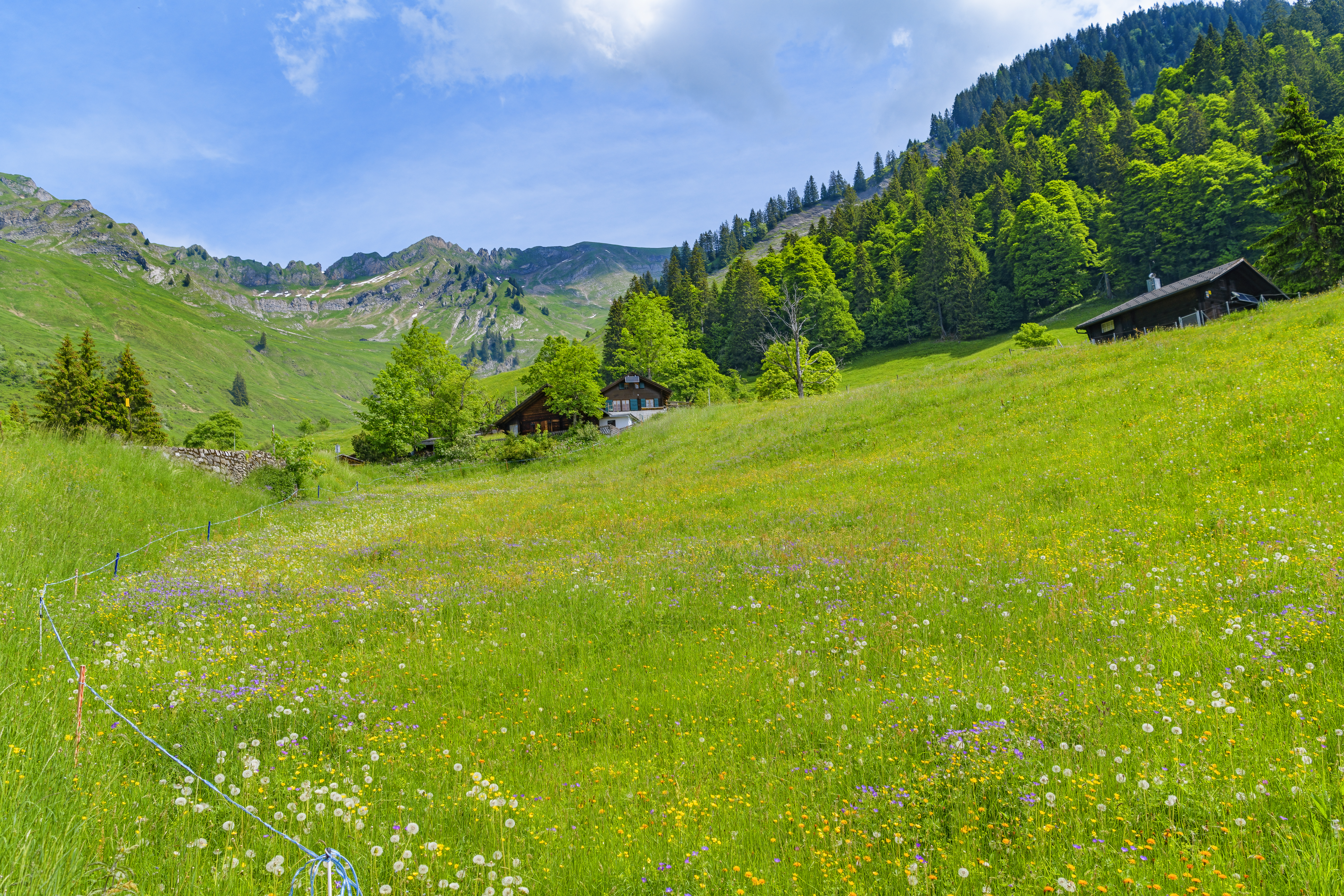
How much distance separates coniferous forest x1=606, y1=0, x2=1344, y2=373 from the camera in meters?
87.9

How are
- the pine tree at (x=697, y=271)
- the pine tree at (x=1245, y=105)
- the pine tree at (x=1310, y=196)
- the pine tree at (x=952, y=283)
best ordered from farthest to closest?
the pine tree at (x=697, y=271) → the pine tree at (x=1245, y=105) → the pine tree at (x=952, y=283) → the pine tree at (x=1310, y=196)

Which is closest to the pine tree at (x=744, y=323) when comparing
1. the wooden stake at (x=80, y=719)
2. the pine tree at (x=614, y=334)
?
the pine tree at (x=614, y=334)

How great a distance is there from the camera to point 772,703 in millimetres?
6277

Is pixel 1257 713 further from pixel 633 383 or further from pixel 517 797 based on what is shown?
pixel 633 383

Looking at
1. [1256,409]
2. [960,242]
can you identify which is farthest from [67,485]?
[960,242]

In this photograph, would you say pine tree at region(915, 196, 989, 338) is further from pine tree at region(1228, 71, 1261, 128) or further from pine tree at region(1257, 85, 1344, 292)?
pine tree at region(1257, 85, 1344, 292)

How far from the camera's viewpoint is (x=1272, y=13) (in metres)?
186

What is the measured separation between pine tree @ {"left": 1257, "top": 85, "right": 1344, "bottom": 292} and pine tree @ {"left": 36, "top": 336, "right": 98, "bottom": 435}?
101m

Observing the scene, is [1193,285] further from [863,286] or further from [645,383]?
[863,286]

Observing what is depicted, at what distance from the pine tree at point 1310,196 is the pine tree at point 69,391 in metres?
101

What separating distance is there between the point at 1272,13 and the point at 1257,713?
29434 cm

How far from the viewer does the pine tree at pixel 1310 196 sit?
3847cm

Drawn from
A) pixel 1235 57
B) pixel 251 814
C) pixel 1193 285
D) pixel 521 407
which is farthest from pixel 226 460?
pixel 1235 57

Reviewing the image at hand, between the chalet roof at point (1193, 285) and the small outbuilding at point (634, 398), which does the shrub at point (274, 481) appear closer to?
the small outbuilding at point (634, 398)
